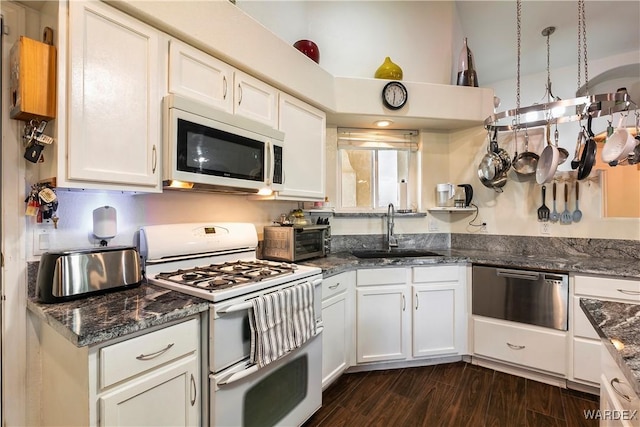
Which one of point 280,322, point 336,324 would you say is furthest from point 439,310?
point 280,322

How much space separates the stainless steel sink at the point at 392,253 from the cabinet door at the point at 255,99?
1.35 metres

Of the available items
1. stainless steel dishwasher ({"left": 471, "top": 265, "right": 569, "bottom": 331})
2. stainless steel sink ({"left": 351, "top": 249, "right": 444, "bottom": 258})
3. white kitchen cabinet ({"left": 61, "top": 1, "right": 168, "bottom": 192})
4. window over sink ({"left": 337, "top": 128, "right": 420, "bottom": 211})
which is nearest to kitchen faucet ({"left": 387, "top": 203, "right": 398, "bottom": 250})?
stainless steel sink ({"left": 351, "top": 249, "right": 444, "bottom": 258})

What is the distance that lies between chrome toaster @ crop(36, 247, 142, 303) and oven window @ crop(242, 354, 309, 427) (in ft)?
2.62

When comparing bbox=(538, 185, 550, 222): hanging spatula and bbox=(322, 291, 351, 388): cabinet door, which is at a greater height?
bbox=(538, 185, 550, 222): hanging spatula

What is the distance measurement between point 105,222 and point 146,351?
74 cm

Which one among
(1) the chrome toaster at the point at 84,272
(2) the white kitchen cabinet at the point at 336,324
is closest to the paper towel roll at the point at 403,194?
(2) the white kitchen cabinet at the point at 336,324

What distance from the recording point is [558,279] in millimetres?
2105

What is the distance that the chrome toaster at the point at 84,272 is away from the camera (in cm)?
118

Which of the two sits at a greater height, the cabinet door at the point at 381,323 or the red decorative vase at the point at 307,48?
the red decorative vase at the point at 307,48

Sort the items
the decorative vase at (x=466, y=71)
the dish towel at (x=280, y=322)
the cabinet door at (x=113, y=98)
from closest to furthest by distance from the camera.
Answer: the cabinet door at (x=113, y=98), the dish towel at (x=280, y=322), the decorative vase at (x=466, y=71)

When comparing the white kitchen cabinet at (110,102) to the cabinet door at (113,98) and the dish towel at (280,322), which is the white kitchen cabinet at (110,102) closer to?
the cabinet door at (113,98)

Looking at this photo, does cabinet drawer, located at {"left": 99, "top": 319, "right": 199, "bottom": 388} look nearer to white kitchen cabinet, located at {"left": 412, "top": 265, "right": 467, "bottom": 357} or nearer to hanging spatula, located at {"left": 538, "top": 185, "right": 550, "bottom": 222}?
white kitchen cabinet, located at {"left": 412, "top": 265, "right": 467, "bottom": 357}

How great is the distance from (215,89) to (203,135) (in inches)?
12.3

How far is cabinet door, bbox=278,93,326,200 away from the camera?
7.03 ft
